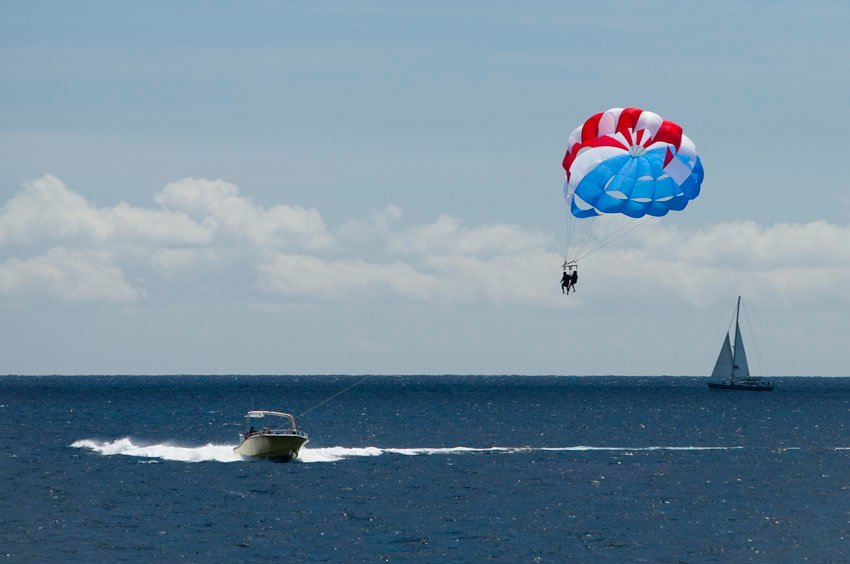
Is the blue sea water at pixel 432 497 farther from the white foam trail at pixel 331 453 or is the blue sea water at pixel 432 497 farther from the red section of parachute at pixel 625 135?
the red section of parachute at pixel 625 135

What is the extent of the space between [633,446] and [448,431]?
2715 cm

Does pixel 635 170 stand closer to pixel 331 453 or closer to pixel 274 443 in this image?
pixel 274 443

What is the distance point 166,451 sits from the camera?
10125 centimetres

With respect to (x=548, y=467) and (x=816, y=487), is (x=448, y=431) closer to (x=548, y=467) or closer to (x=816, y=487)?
(x=548, y=467)

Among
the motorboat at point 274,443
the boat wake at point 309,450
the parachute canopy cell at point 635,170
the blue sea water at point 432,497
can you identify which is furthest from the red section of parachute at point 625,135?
the boat wake at point 309,450

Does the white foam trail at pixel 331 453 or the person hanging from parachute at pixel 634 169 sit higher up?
the person hanging from parachute at pixel 634 169

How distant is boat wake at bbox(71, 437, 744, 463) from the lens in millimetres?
92375

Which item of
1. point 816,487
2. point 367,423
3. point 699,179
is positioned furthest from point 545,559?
point 367,423

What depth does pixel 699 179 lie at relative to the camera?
6062 centimetres

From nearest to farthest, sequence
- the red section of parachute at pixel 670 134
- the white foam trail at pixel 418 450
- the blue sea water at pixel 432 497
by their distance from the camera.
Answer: the blue sea water at pixel 432 497
the red section of parachute at pixel 670 134
the white foam trail at pixel 418 450

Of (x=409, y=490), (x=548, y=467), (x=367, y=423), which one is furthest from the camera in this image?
(x=367, y=423)

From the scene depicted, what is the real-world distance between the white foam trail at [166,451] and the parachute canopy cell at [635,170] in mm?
39321

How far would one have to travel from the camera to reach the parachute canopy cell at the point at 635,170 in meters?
59.7

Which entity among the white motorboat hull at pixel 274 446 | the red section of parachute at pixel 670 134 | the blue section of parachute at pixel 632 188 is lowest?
the white motorboat hull at pixel 274 446
